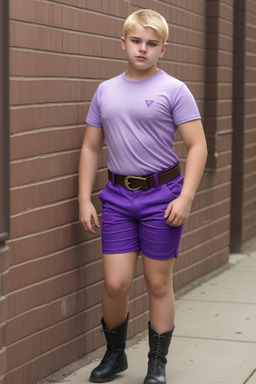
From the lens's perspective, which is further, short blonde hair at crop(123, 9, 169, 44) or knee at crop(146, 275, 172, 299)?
knee at crop(146, 275, 172, 299)

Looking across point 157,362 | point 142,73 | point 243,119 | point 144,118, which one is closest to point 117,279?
point 157,362

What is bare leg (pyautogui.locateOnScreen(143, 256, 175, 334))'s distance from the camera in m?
5.00

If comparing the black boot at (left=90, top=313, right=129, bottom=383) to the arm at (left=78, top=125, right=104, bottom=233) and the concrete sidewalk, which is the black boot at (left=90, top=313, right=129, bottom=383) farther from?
the arm at (left=78, top=125, right=104, bottom=233)

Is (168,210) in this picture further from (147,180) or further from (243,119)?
(243,119)

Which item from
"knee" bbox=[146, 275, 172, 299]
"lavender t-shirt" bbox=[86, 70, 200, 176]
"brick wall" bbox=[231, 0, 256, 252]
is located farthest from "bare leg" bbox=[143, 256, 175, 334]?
"brick wall" bbox=[231, 0, 256, 252]

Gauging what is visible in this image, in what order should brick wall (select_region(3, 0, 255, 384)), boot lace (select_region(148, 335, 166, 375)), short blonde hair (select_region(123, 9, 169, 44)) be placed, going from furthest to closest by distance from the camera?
1. boot lace (select_region(148, 335, 166, 375))
2. short blonde hair (select_region(123, 9, 169, 44))
3. brick wall (select_region(3, 0, 255, 384))

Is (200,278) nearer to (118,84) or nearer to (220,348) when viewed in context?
(220,348)

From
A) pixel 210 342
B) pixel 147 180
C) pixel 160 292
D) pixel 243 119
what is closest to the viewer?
pixel 147 180

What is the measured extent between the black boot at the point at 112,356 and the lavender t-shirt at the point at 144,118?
876 mm

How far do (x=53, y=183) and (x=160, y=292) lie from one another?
2.64 feet

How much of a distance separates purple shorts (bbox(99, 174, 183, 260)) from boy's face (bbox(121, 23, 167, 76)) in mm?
634

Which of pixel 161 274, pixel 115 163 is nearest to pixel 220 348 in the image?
pixel 161 274

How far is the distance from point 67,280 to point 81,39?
1.35 m

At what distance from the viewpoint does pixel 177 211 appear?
4801 millimetres
